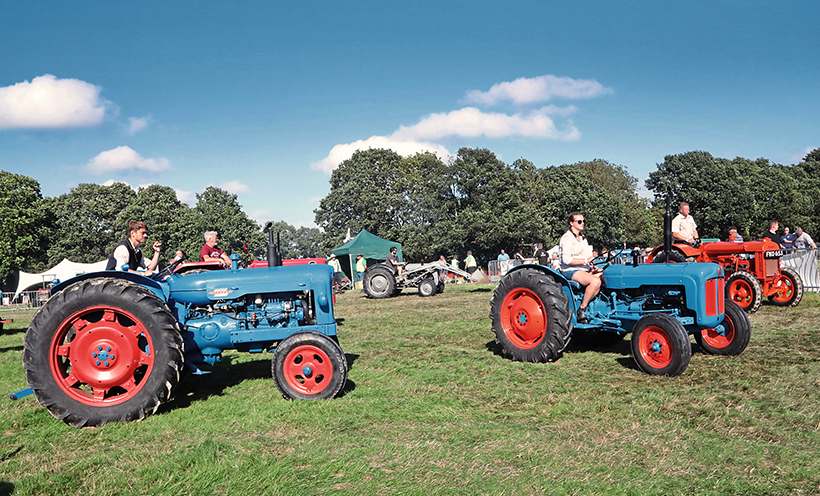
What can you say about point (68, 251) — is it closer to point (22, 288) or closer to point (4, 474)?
point (22, 288)

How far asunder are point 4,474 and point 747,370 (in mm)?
6054

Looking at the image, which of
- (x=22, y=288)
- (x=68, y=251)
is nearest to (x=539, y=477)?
(x=22, y=288)

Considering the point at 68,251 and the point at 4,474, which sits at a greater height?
the point at 68,251

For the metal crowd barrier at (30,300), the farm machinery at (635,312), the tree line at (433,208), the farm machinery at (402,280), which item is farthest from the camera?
the tree line at (433,208)

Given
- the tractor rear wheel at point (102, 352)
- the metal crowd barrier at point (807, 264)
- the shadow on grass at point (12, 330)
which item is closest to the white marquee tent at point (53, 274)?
the shadow on grass at point (12, 330)

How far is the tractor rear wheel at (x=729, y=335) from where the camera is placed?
5.91 meters

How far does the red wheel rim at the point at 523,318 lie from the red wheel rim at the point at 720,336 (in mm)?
1780

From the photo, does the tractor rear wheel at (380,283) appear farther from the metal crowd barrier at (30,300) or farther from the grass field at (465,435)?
the metal crowd barrier at (30,300)

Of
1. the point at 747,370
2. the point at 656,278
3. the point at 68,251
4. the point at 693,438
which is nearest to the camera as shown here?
the point at 693,438

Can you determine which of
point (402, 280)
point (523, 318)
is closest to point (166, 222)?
point (402, 280)

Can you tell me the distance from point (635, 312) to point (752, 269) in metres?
5.23

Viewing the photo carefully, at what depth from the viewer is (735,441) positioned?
3.52 meters

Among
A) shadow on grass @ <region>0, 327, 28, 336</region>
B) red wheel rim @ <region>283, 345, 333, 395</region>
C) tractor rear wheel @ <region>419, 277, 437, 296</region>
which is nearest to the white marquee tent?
shadow on grass @ <region>0, 327, 28, 336</region>

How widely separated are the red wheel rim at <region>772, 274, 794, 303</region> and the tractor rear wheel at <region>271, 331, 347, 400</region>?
8818mm
